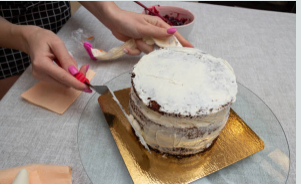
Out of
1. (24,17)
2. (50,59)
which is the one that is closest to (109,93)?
(50,59)

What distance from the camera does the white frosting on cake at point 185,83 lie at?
0.68 meters

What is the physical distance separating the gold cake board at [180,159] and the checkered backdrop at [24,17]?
85 cm

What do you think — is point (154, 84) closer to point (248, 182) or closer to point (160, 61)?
point (160, 61)

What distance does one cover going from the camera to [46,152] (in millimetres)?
833

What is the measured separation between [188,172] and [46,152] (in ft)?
1.68

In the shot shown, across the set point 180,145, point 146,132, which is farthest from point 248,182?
point 146,132

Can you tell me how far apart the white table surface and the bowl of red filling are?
0.51ft

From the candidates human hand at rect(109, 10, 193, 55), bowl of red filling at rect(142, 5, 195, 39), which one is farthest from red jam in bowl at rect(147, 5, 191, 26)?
human hand at rect(109, 10, 193, 55)

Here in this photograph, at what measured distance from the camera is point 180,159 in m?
0.79

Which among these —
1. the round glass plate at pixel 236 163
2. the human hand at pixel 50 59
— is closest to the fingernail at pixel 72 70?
the human hand at pixel 50 59

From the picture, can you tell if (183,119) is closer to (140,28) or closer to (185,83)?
(185,83)

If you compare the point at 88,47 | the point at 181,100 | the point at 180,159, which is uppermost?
the point at 181,100

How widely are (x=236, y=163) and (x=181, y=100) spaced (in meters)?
0.32

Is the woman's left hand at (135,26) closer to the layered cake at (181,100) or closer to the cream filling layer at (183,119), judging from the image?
the layered cake at (181,100)
